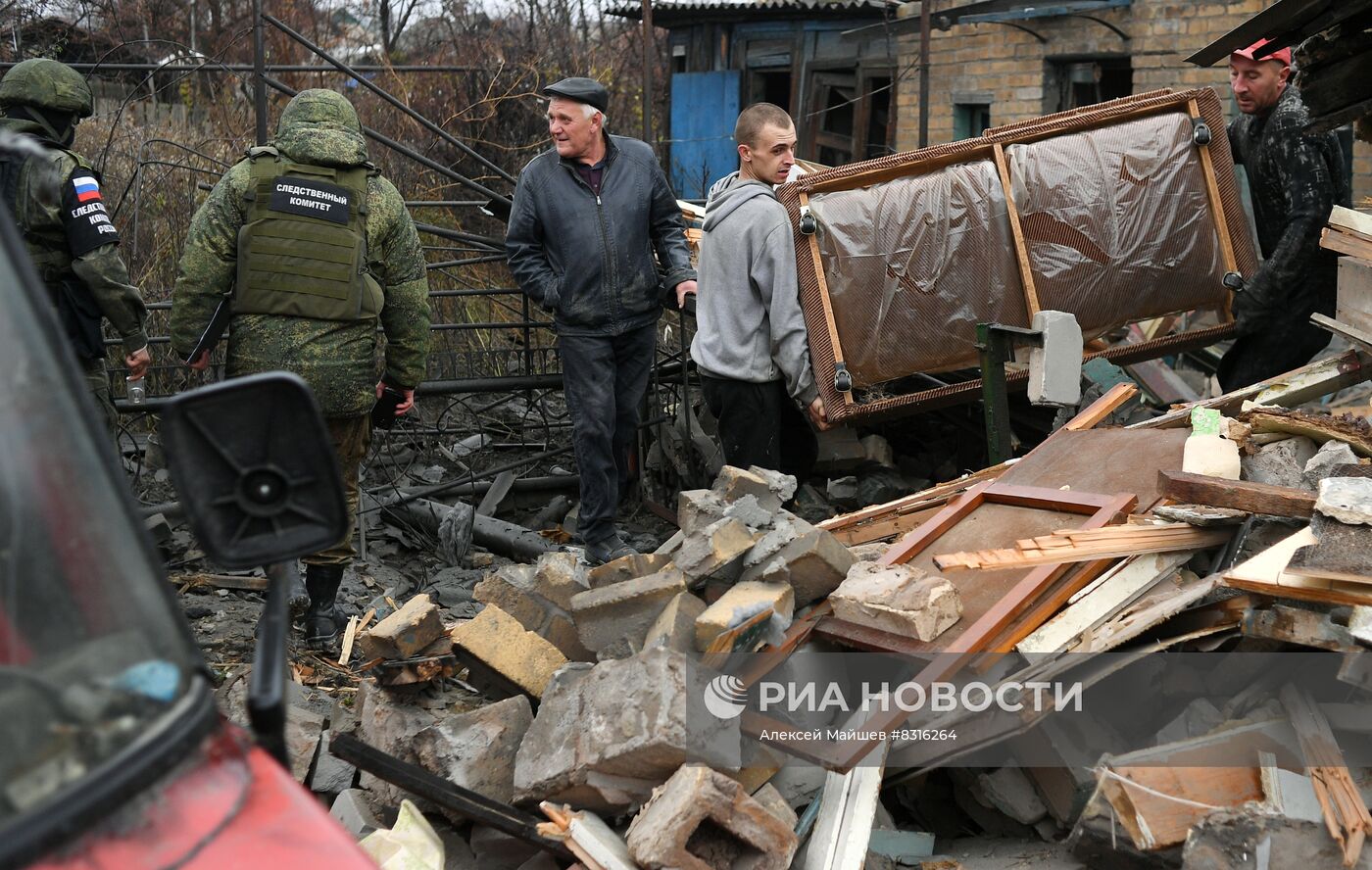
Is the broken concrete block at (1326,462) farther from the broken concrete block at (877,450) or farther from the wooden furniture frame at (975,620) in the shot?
the broken concrete block at (877,450)

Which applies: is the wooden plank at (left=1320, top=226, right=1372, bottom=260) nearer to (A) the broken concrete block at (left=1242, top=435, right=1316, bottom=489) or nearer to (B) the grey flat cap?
(A) the broken concrete block at (left=1242, top=435, right=1316, bottom=489)

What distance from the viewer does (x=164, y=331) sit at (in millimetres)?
7363

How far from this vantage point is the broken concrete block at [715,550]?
403 centimetres

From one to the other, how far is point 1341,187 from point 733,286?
3.00m

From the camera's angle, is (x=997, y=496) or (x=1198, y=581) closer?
(x=1198, y=581)

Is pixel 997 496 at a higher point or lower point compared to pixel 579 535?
higher

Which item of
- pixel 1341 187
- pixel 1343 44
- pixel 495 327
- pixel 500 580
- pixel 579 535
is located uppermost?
pixel 1343 44

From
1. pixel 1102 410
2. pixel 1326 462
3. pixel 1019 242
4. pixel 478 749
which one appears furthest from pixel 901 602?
pixel 1019 242

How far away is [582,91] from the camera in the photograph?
19.4 feet

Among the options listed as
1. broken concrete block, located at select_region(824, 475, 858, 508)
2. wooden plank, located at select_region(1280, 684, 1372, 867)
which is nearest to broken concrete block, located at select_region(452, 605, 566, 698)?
wooden plank, located at select_region(1280, 684, 1372, 867)

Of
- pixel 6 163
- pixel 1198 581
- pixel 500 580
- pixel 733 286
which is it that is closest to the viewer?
pixel 1198 581

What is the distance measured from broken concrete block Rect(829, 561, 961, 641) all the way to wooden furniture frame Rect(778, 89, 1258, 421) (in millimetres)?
2137

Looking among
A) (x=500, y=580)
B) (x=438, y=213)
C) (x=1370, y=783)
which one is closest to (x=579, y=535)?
(x=500, y=580)

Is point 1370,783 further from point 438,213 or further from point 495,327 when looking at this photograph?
point 438,213
